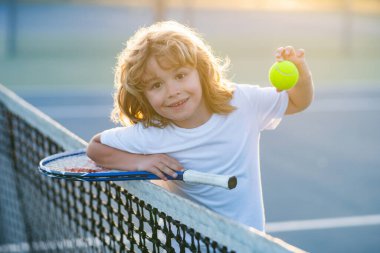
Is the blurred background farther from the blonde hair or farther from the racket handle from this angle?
the racket handle

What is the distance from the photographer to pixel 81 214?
11.6 ft

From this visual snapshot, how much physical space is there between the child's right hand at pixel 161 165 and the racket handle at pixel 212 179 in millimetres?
129

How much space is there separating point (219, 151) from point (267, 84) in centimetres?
953

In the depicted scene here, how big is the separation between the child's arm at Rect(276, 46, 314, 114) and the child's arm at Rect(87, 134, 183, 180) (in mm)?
548

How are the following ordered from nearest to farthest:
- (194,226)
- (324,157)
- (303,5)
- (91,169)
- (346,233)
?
(194,226), (91,169), (346,233), (324,157), (303,5)

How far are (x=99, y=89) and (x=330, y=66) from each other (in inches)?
195

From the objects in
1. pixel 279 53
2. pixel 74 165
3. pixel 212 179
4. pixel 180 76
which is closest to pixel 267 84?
pixel 74 165

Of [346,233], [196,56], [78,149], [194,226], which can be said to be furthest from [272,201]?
[194,226]

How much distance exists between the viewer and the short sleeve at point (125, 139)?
2939mm

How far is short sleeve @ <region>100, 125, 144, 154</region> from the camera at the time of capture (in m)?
2.94

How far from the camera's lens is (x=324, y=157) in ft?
26.9

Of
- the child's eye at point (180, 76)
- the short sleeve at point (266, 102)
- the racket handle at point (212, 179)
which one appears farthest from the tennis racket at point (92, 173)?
the short sleeve at point (266, 102)

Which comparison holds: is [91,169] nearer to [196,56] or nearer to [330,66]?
[196,56]

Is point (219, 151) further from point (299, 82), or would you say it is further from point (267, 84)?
point (267, 84)
